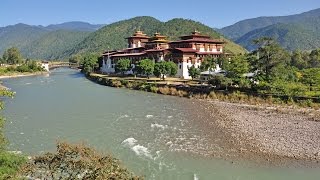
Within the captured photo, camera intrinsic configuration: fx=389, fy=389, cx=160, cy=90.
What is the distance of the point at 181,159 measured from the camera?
22.3 metres

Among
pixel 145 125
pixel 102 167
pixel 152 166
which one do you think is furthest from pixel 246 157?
pixel 102 167

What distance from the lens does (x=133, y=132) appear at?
2952 centimetres

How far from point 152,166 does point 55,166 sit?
11.2 metres

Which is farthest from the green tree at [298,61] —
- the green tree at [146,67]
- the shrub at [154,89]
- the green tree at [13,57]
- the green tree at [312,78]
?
the green tree at [13,57]

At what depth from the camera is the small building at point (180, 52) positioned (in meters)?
67.2

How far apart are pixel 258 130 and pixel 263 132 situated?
0.68 m

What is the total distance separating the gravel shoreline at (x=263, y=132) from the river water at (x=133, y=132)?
50.1 inches

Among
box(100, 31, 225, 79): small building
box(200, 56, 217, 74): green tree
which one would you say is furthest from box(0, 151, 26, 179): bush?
box(100, 31, 225, 79): small building

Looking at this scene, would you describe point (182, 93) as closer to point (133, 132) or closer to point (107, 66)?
point (133, 132)

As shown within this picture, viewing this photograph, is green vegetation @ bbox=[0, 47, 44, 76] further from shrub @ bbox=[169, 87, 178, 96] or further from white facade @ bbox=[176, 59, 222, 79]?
shrub @ bbox=[169, 87, 178, 96]

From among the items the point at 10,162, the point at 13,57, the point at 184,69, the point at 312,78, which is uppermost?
the point at 13,57

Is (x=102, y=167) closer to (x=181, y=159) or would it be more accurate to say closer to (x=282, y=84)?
(x=181, y=159)

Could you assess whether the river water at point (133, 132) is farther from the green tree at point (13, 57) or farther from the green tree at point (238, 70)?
the green tree at point (13, 57)

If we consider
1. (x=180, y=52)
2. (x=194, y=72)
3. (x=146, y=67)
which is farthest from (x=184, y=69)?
(x=146, y=67)
